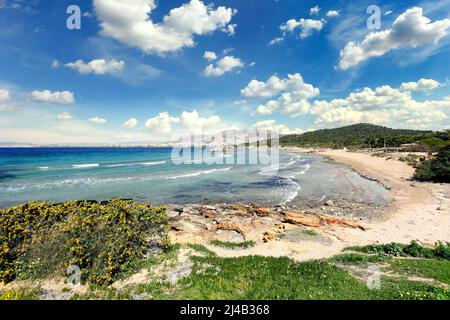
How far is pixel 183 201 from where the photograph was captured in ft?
85.1

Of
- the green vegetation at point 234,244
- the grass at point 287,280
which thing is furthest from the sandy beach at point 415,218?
the green vegetation at point 234,244

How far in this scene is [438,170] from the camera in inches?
1195

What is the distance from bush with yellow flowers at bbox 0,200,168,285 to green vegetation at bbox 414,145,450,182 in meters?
35.8

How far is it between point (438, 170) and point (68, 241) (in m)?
38.5

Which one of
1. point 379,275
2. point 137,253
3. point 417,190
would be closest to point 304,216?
point 379,275

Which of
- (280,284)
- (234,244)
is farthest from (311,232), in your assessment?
(280,284)

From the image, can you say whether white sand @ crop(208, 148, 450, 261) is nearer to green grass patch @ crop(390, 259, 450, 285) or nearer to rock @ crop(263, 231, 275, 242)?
rock @ crop(263, 231, 275, 242)

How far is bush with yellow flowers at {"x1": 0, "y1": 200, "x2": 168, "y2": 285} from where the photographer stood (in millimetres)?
8617

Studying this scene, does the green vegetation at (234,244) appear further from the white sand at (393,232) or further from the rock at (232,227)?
the rock at (232,227)

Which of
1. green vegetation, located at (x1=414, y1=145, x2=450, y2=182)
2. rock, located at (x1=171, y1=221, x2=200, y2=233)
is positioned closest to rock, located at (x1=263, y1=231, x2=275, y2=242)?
rock, located at (x1=171, y1=221, x2=200, y2=233)

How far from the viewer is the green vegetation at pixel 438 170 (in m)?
29.8

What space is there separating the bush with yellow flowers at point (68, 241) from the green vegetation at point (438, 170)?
35.8m
